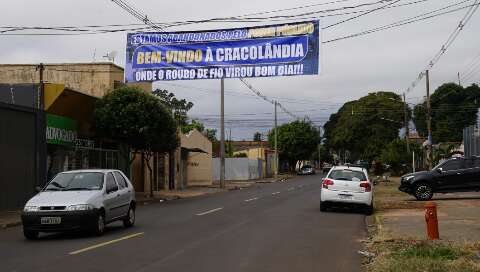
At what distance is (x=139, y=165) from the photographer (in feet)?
129

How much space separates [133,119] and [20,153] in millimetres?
6374

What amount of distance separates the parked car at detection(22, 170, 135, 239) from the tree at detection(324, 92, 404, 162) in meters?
66.3

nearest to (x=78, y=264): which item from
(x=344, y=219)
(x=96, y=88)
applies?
(x=344, y=219)

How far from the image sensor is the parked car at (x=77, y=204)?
44.8 feet

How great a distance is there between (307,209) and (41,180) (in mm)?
10607

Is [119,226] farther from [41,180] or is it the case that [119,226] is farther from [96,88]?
[96,88]

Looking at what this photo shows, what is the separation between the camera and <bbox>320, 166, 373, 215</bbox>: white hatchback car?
21.1 metres

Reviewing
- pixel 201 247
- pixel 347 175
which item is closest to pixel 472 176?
pixel 347 175

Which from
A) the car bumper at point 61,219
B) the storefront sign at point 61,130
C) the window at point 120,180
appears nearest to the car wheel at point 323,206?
the window at point 120,180

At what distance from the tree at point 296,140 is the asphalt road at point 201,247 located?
249 feet

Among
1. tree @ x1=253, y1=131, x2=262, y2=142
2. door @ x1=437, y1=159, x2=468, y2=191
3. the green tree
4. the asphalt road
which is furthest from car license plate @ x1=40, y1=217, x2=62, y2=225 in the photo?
tree @ x1=253, y1=131, x2=262, y2=142

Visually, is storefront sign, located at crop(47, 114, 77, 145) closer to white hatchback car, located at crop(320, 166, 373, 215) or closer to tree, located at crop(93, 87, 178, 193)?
tree, located at crop(93, 87, 178, 193)

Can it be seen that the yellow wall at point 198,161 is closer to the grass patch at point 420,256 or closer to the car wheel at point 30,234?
the car wheel at point 30,234

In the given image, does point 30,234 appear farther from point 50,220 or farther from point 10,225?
point 10,225
